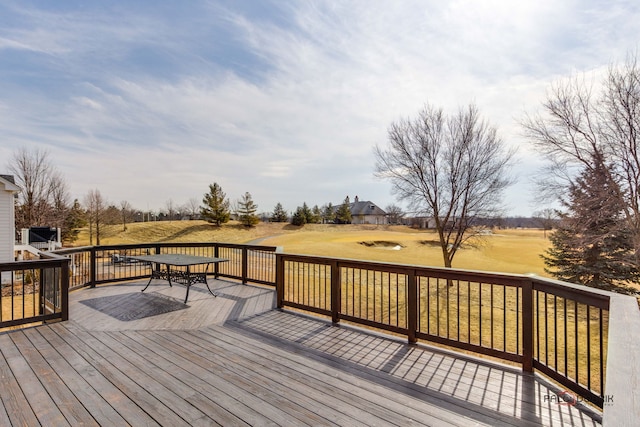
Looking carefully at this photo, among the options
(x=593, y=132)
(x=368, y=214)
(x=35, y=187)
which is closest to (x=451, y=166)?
(x=593, y=132)

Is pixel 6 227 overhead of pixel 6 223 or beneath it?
beneath

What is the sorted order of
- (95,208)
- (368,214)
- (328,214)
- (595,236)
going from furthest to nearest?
(368,214)
(328,214)
(95,208)
(595,236)

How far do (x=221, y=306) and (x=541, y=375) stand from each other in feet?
14.8

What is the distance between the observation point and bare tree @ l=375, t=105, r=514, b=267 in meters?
12.2

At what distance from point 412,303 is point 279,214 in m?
39.1

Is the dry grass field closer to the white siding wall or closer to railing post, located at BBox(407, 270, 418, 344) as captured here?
the white siding wall

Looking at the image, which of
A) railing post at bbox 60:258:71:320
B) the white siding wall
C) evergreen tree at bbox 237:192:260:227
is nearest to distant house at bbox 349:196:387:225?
evergreen tree at bbox 237:192:260:227

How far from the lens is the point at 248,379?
9.36ft

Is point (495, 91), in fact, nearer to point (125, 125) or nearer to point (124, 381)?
point (124, 381)

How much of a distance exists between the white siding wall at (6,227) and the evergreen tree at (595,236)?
19.1m

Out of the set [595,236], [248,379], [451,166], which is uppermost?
[451,166]

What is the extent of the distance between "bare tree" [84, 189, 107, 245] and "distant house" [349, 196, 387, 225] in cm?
3862

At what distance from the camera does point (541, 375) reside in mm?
2979

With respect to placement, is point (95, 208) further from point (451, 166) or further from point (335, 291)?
point (335, 291)
